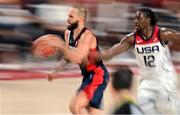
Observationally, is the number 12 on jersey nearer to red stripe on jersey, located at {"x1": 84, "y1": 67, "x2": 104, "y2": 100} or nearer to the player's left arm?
the player's left arm

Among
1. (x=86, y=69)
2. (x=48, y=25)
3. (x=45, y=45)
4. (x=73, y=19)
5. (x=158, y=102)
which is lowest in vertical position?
(x=48, y=25)

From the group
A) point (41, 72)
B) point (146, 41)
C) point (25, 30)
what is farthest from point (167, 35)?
point (25, 30)

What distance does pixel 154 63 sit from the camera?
6.49m

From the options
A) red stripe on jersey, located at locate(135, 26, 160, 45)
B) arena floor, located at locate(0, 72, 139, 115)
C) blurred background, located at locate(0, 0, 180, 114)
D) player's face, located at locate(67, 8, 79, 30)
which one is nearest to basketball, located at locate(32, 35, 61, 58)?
player's face, located at locate(67, 8, 79, 30)

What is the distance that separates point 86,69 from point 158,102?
2.76ft

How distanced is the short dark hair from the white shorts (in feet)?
5.23

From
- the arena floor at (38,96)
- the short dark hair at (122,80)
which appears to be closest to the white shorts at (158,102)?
the short dark hair at (122,80)

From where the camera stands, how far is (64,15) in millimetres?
15227

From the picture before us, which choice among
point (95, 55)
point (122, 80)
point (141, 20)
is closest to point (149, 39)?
point (141, 20)

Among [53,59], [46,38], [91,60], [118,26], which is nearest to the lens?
[46,38]

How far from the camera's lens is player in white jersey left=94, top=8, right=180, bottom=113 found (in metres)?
6.48

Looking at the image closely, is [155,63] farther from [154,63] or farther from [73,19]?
[73,19]

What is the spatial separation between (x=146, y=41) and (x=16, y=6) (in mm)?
8658

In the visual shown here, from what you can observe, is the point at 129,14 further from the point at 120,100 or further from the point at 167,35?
the point at 120,100
